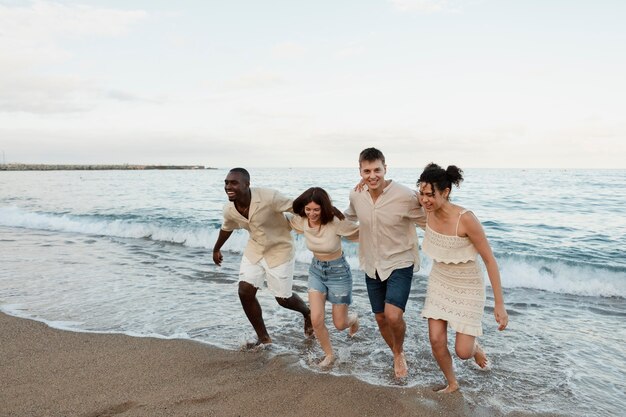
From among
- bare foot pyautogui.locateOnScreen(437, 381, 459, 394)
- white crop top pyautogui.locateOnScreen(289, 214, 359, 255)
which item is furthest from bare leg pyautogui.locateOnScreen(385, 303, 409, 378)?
white crop top pyautogui.locateOnScreen(289, 214, 359, 255)

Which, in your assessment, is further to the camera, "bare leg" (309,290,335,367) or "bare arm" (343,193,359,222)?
"bare arm" (343,193,359,222)

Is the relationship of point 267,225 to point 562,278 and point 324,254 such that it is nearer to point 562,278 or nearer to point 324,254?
point 324,254

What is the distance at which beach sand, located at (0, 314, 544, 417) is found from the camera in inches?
148

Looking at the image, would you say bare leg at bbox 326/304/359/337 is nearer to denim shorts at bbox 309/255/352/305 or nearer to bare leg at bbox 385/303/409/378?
denim shorts at bbox 309/255/352/305

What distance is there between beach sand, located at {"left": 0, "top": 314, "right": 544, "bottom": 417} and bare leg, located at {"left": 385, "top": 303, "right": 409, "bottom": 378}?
348 mm

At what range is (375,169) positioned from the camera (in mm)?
4379

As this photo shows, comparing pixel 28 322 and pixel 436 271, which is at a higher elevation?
pixel 436 271

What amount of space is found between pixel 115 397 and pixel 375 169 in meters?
3.00

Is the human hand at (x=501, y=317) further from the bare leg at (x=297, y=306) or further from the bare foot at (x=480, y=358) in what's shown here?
the bare leg at (x=297, y=306)

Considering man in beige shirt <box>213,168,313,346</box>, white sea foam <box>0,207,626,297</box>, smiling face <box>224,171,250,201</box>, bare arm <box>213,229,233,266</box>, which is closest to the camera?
smiling face <box>224,171,250,201</box>

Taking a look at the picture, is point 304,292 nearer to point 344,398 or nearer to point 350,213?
point 350,213

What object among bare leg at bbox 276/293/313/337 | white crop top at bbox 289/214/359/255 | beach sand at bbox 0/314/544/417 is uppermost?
white crop top at bbox 289/214/359/255

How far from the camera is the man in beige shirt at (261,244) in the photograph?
16.7 ft

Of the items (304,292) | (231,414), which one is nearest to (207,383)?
(231,414)
